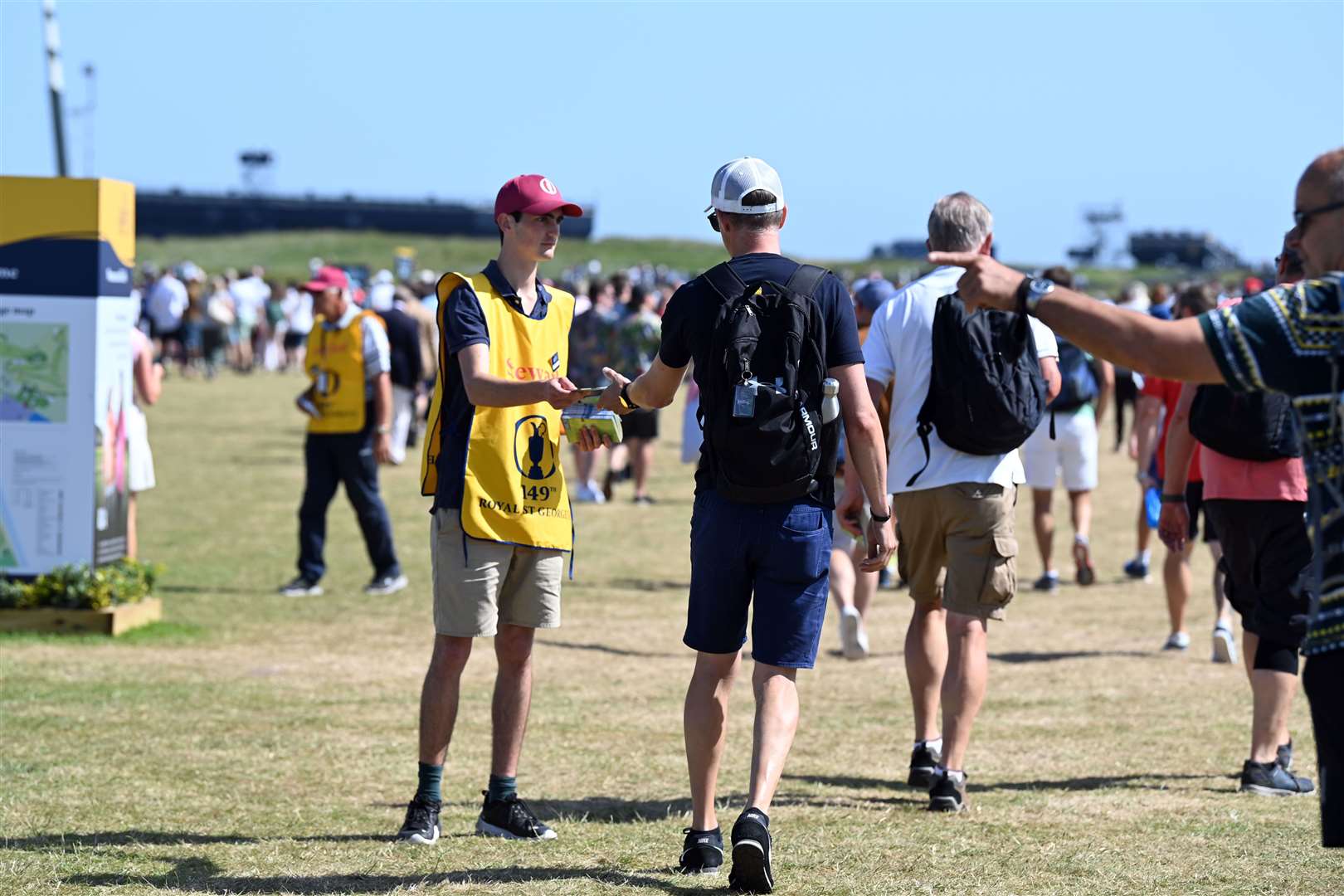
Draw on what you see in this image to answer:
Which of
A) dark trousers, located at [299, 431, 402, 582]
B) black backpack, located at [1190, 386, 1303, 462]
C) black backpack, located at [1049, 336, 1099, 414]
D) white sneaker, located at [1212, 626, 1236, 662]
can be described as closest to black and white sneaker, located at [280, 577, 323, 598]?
dark trousers, located at [299, 431, 402, 582]

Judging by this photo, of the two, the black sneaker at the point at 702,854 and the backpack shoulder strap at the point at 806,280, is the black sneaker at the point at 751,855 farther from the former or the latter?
the backpack shoulder strap at the point at 806,280

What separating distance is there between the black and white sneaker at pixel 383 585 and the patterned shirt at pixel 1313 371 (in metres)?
8.90

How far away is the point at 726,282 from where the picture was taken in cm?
498

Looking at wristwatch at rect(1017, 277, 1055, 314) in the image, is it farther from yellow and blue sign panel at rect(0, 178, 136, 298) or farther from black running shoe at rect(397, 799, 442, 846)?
yellow and blue sign panel at rect(0, 178, 136, 298)

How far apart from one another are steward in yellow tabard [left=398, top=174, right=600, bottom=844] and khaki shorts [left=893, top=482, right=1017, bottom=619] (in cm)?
138

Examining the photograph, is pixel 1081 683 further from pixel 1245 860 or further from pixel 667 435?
pixel 667 435

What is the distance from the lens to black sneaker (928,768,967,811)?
240 inches

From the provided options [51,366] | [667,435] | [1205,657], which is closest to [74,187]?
[51,366]

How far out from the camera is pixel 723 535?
199 inches

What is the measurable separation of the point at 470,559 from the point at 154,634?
4967mm

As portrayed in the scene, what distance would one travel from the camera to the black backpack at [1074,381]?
1123 centimetres

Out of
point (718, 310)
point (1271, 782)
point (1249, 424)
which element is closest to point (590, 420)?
point (718, 310)

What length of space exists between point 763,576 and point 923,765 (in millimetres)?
1905

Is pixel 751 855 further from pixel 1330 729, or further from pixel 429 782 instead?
pixel 1330 729
